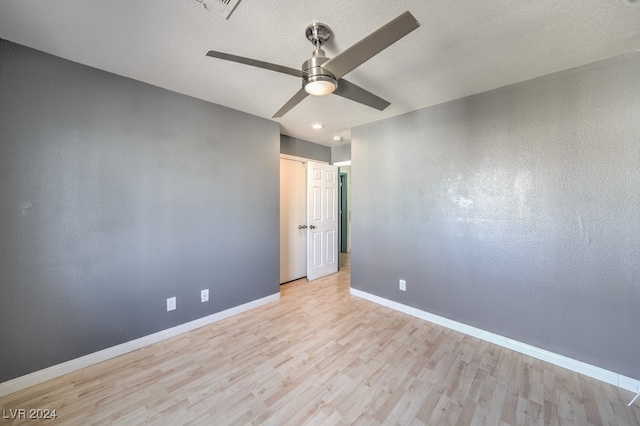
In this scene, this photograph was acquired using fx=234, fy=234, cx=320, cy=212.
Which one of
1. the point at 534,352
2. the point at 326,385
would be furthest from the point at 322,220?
the point at 534,352

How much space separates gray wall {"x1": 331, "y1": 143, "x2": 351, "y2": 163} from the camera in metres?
4.20

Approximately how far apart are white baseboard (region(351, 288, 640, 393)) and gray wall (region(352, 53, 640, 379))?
0.05 m

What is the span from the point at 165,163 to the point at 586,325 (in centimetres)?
393

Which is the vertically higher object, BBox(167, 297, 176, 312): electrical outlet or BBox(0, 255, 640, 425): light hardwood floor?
BBox(167, 297, 176, 312): electrical outlet

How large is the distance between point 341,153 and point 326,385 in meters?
3.51

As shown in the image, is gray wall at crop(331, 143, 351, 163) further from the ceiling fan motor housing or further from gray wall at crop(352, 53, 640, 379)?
the ceiling fan motor housing

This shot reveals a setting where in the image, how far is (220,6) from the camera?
4.31ft

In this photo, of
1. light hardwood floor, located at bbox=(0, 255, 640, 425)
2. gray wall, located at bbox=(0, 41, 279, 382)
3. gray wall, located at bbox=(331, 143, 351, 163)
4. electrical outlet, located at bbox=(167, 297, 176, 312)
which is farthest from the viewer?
gray wall, located at bbox=(331, 143, 351, 163)

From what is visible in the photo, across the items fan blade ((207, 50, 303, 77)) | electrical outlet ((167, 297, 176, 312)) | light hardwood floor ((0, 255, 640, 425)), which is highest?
fan blade ((207, 50, 303, 77))

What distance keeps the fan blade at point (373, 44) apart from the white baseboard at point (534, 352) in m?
2.65

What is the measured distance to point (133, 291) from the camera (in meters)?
2.12

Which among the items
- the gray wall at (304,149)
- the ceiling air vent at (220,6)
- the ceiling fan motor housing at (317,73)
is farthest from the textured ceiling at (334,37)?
the gray wall at (304,149)

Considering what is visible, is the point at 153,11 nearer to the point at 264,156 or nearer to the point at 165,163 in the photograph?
the point at 165,163

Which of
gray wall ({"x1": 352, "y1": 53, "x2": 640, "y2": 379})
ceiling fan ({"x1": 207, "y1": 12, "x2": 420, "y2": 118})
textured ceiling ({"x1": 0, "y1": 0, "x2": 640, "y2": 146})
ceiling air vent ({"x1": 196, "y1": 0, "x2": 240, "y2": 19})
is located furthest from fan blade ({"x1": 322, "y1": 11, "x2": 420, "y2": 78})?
gray wall ({"x1": 352, "y1": 53, "x2": 640, "y2": 379})
